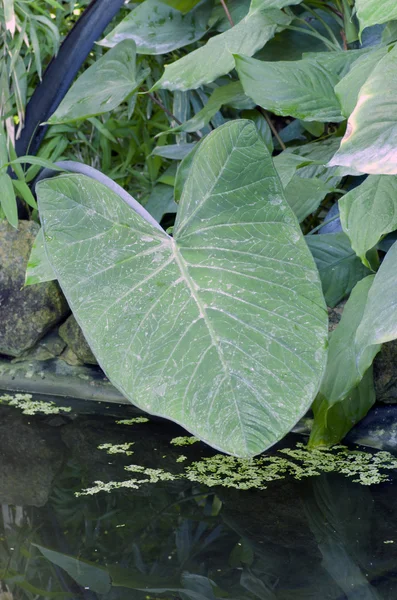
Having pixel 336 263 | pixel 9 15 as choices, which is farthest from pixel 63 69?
pixel 336 263

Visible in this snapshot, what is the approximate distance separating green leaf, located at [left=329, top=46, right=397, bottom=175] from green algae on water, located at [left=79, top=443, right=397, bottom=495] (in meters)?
0.71

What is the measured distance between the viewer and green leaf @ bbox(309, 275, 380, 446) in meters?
1.39

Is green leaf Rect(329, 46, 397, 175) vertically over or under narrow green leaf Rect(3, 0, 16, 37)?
under

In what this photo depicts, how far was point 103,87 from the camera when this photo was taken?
1920 millimetres

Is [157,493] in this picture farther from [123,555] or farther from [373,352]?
[373,352]

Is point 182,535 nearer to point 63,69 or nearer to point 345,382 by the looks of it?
point 345,382

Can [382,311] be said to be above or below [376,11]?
below

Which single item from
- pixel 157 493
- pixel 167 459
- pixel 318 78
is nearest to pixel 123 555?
pixel 157 493

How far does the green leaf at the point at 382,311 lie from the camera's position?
1.01 m

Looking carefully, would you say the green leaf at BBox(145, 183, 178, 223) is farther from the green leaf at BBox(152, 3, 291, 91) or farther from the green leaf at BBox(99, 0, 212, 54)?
the green leaf at BBox(152, 3, 291, 91)

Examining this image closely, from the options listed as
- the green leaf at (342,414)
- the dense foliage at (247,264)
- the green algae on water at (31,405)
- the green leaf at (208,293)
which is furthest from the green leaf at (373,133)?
the green algae on water at (31,405)

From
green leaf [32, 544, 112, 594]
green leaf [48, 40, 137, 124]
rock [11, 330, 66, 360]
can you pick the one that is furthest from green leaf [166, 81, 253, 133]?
green leaf [32, 544, 112, 594]

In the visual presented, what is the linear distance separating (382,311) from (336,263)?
0.57 meters

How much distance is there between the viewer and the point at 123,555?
113 cm
